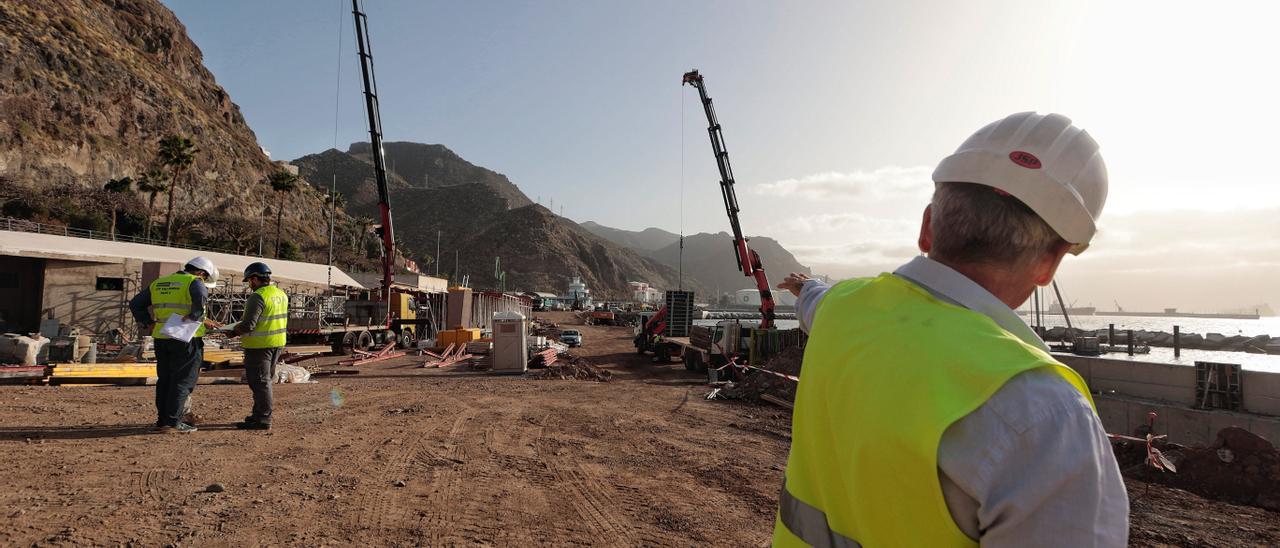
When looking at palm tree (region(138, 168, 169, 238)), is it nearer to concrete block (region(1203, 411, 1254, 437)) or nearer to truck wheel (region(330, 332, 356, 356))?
truck wheel (region(330, 332, 356, 356))

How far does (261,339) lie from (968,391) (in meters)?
8.06

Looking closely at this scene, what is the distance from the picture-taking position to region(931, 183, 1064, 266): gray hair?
1.08 meters

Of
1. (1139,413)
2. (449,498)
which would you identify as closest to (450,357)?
(449,498)

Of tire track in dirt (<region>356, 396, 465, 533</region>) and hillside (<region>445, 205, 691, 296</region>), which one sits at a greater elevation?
hillside (<region>445, 205, 691, 296</region>)

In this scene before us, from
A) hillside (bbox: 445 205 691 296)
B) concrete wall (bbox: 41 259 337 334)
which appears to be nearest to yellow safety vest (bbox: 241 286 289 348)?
concrete wall (bbox: 41 259 337 334)

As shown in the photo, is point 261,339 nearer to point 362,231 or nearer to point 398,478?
point 398,478

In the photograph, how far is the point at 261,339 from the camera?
23.2ft

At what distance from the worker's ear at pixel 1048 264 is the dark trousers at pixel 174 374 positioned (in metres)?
7.89

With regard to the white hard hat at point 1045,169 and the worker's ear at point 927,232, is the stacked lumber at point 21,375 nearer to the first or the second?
the worker's ear at point 927,232

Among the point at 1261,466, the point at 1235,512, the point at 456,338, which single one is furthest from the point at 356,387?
the point at 1261,466

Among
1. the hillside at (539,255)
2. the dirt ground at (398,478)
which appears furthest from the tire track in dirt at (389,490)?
the hillside at (539,255)

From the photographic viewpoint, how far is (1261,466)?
822cm

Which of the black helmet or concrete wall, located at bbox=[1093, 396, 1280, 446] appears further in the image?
concrete wall, located at bbox=[1093, 396, 1280, 446]

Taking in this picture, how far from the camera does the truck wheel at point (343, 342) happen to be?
2236cm
